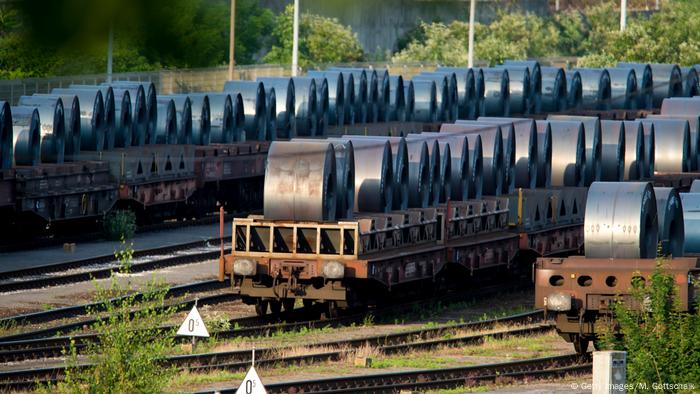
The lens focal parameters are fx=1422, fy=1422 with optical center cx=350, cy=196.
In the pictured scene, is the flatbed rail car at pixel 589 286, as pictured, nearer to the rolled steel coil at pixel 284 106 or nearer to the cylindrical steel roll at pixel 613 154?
the cylindrical steel roll at pixel 613 154

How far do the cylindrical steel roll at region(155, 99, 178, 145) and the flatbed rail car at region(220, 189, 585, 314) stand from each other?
12407 mm

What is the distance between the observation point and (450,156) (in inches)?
965

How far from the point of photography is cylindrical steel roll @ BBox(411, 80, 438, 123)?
4441 centimetres

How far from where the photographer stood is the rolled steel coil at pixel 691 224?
19.7 metres

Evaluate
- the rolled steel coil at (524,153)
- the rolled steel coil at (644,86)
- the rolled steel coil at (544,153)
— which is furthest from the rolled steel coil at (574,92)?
the rolled steel coil at (524,153)

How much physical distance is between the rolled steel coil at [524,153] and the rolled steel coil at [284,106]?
13.0 m

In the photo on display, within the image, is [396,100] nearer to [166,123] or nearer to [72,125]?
[166,123]

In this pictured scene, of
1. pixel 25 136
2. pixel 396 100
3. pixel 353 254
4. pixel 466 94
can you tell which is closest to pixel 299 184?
pixel 353 254

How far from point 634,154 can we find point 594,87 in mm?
18115

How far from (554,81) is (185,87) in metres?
12.0

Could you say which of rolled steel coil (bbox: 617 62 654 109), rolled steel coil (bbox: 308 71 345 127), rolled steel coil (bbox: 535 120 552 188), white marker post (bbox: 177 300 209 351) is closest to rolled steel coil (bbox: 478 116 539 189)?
rolled steel coil (bbox: 535 120 552 188)

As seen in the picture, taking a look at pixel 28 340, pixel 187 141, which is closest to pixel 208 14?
pixel 28 340

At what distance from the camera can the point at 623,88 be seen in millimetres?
47000

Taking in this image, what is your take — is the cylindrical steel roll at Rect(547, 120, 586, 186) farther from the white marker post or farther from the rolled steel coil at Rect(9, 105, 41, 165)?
the white marker post
